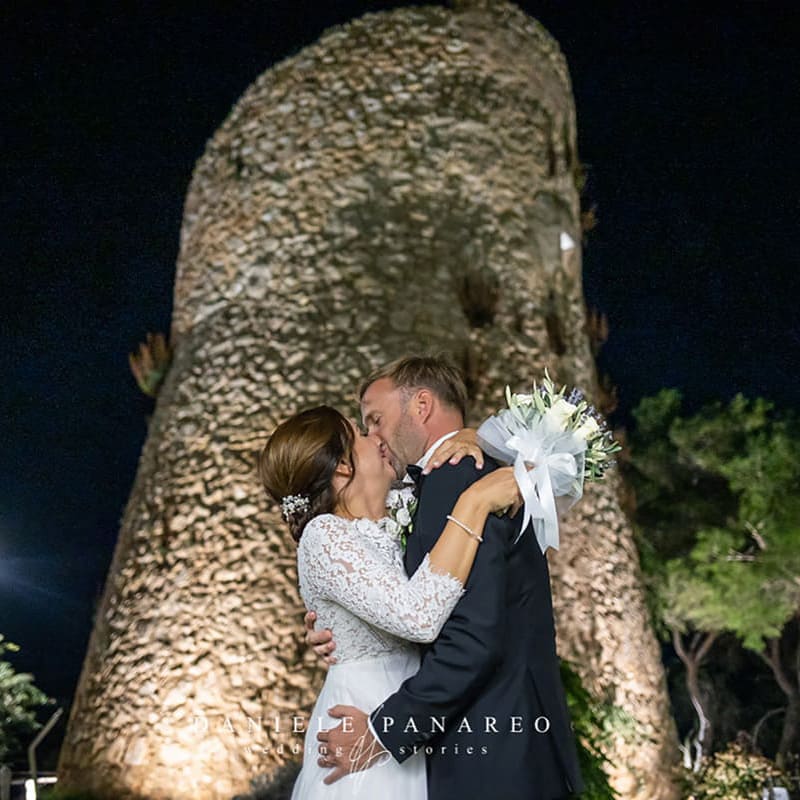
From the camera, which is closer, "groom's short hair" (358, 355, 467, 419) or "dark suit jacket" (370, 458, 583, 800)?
"dark suit jacket" (370, 458, 583, 800)

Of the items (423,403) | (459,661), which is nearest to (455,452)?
(423,403)

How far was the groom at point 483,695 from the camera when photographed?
2.04 meters

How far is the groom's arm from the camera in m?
2.02

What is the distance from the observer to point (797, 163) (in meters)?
17.5

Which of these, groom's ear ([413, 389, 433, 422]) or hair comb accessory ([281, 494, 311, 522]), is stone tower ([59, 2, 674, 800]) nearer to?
Answer: hair comb accessory ([281, 494, 311, 522])

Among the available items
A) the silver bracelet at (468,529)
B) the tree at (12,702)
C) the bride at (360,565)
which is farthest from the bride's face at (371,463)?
the tree at (12,702)

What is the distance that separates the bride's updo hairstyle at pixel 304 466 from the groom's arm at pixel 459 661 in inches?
20.7

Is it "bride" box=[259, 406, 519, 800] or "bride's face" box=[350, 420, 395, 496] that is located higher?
"bride's face" box=[350, 420, 395, 496]

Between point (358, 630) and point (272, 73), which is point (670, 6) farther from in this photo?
point (358, 630)

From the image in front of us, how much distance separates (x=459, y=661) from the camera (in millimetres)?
2029

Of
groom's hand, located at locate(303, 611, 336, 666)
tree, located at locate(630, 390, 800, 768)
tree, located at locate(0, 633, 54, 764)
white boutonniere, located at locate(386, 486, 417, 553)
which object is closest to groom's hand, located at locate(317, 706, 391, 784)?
groom's hand, located at locate(303, 611, 336, 666)

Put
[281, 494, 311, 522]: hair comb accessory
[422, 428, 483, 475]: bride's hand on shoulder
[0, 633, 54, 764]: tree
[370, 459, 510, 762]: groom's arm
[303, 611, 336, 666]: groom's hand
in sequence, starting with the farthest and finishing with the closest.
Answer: [0, 633, 54, 764]: tree, [281, 494, 311, 522]: hair comb accessory, [303, 611, 336, 666]: groom's hand, [422, 428, 483, 475]: bride's hand on shoulder, [370, 459, 510, 762]: groom's arm

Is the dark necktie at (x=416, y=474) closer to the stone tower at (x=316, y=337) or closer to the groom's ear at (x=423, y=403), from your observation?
the groom's ear at (x=423, y=403)

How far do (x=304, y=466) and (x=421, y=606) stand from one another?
22.5 inches
